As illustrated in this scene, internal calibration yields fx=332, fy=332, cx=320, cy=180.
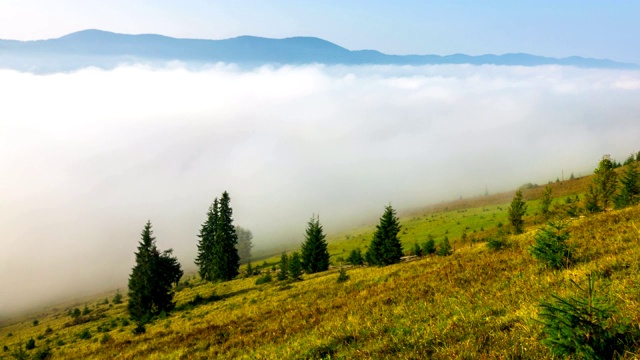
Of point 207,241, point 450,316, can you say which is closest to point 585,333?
point 450,316

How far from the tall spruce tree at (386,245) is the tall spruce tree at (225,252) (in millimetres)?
35079

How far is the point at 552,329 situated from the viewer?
5.41 metres

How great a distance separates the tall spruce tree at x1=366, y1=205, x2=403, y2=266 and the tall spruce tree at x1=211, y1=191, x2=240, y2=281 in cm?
3508

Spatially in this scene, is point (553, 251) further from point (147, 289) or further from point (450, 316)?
point (147, 289)

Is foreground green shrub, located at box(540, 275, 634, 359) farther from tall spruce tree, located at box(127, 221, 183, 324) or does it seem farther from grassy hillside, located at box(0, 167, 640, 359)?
tall spruce tree, located at box(127, 221, 183, 324)

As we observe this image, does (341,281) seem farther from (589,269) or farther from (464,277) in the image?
(589,269)

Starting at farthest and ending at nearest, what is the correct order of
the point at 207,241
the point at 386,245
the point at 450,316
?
the point at 207,241 < the point at 386,245 < the point at 450,316

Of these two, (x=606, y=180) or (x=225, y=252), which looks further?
(x=225, y=252)

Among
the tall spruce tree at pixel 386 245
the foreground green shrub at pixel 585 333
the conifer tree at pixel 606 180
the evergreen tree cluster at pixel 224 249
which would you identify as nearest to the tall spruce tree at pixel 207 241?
→ the evergreen tree cluster at pixel 224 249

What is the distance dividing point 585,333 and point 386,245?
39.9 m

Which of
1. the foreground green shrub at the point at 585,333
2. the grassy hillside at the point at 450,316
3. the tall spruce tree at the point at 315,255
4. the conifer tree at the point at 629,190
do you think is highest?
the foreground green shrub at the point at 585,333

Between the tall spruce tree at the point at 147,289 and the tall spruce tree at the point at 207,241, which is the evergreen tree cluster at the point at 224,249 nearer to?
the tall spruce tree at the point at 207,241

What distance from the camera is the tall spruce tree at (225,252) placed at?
70125 millimetres

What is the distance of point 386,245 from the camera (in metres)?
44.2
